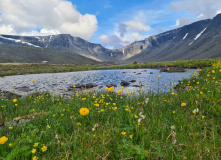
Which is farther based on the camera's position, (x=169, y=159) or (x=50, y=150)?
(x=50, y=150)

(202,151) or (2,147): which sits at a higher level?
(202,151)

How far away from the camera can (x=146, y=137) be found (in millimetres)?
2818

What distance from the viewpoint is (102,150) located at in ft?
8.66

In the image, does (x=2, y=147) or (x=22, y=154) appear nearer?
(x=22, y=154)

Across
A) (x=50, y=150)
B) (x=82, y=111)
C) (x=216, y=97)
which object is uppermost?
(x=82, y=111)

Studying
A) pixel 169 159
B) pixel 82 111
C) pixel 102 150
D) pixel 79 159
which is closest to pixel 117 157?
pixel 102 150

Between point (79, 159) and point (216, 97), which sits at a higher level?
point (216, 97)

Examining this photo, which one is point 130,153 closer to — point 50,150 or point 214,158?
point 214,158

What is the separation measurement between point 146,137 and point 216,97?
372cm

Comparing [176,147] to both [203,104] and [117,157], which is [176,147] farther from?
[203,104]

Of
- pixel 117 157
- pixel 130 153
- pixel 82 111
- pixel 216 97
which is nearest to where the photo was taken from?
pixel 130 153

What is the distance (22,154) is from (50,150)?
1.88 feet

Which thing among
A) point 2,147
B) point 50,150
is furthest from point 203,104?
point 2,147

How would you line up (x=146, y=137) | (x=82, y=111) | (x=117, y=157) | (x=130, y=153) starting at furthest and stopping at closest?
(x=146, y=137) < (x=117, y=157) < (x=82, y=111) < (x=130, y=153)
